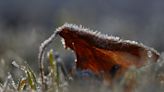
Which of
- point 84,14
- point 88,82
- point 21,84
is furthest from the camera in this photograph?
point 84,14

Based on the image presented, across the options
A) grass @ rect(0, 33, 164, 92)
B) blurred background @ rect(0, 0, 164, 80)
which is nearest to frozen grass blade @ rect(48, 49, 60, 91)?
grass @ rect(0, 33, 164, 92)

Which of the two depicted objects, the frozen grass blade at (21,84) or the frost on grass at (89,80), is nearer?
the frost on grass at (89,80)

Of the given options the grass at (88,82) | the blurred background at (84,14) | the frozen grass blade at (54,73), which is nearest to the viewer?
the grass at (88,82)

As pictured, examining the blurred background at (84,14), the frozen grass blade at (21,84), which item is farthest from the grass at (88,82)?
the blurred background at (84,14)

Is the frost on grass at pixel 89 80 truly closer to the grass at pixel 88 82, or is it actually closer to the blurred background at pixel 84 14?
the grass at pixel 88 82

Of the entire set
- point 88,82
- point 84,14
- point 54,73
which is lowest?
point 88,82

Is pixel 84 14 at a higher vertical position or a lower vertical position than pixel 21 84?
higher

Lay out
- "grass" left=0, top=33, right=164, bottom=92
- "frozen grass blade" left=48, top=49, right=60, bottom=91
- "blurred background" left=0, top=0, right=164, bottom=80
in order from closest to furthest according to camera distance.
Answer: "grass" left=0, top=33, right=164, bottom=92 < "frozen grass blade" left=48, top=49, right=60, bottom=91 < "blurred background" left=0, top=0, right=164, bottom=80

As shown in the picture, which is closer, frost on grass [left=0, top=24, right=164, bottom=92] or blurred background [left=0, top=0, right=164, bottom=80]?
frost on grass [left=0, top=24, right=164, bottom=92]

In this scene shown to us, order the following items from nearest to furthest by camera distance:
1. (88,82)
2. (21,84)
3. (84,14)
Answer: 1. (88,82)
2. (21,84)
3. (84,14)

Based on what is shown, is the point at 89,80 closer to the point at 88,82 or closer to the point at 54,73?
the point at 88,82

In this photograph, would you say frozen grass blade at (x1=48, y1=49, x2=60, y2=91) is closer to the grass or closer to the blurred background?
the grass

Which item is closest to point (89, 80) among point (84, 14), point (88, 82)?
point (88, 82)

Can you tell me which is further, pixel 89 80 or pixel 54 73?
pixel 54 73
